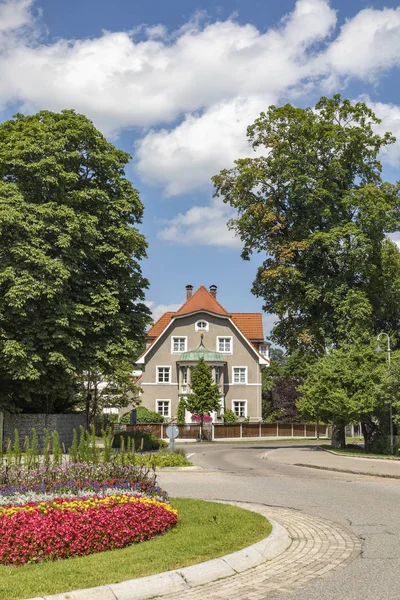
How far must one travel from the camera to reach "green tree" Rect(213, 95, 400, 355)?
33.4 metres

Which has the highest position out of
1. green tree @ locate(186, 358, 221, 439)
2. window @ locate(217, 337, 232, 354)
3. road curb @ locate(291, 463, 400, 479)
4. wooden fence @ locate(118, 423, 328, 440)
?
window @ locate(217, 337, 232, 354)

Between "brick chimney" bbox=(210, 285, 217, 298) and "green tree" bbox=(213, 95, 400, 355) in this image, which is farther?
"brick chimney" bbox=(210, 285, 217, 298)

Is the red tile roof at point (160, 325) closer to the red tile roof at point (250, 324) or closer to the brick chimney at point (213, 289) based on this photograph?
the brick chimney at point (213, 289)

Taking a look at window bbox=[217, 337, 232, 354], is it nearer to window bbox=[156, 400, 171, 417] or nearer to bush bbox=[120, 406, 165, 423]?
window bbox=[156, 400, 171, 417]

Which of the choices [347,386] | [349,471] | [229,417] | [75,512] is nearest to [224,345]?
[229,417]

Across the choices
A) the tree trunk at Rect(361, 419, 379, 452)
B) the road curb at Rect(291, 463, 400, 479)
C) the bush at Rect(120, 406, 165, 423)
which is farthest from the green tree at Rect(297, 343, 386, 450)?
the bush at Rect(120, 406, 165, 423)

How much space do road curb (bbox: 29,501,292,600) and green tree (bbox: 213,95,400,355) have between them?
82.4 ft

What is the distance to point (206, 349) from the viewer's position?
57250mm

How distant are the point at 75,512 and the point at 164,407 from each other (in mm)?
50468

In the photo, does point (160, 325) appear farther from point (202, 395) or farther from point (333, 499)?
point (333, 499)

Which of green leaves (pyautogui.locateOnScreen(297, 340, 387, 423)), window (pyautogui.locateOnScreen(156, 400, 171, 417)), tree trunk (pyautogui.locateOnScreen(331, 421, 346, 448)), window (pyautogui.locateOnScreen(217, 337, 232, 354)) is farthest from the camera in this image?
window (pyautogui.locateOnScreen(217, 337, 232, 354))

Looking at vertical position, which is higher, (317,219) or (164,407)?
(317,219)

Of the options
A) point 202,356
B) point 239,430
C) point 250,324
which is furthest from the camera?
point 250,324

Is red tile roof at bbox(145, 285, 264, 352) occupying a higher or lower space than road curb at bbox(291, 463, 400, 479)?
higher
